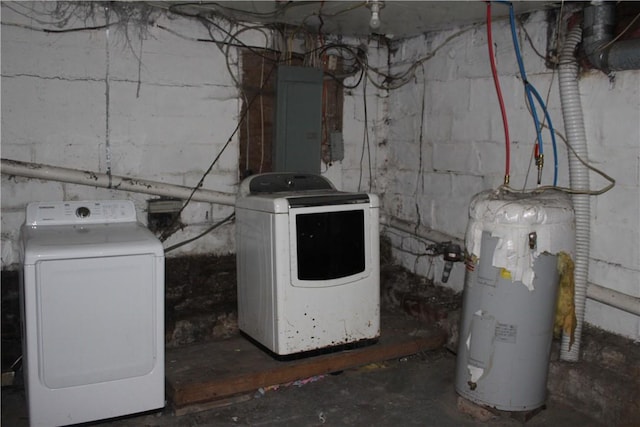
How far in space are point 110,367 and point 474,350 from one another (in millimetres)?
1675

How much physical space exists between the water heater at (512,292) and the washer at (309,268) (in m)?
A: 0.60

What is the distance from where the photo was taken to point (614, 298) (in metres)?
2.69

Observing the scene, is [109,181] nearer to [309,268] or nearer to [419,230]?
[309,268]

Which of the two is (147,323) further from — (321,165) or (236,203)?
(321,165)

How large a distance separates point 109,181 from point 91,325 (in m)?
1.00

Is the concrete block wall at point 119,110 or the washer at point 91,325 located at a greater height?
the concrete block wall at point 119,110

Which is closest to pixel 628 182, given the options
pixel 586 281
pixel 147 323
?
pixel 586 281

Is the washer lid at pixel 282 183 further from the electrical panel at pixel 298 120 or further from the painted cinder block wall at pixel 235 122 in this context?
the painted cinder block wall at pixel 235 122

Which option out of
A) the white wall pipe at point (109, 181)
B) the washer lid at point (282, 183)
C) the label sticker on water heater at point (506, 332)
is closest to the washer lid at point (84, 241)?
the white wall pipe at point (109, 181)

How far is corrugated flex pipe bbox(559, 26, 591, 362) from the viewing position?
9.01ft

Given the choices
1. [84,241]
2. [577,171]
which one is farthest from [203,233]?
[577,171]

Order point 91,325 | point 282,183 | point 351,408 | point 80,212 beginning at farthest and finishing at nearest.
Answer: point 282,183
point 80,212
point 351,408
point 91,325

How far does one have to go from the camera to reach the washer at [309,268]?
9.46 ft

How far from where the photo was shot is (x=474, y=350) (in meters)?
2.70
